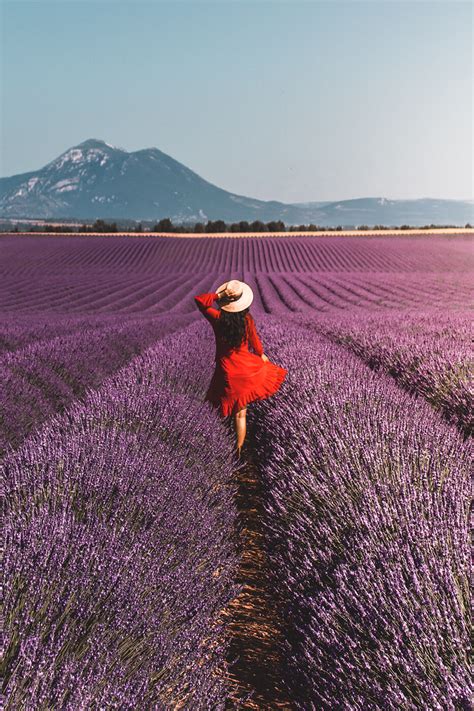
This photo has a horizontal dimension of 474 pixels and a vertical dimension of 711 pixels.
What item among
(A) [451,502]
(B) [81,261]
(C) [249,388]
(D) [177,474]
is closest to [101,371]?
(C) [249,388]

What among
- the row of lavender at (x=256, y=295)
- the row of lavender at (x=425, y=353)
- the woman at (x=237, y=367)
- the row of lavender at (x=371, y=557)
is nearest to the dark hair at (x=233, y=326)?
the woman at (x=237, y=367)

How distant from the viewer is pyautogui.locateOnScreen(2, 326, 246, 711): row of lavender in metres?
1.21

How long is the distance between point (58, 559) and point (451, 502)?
1.35 meters

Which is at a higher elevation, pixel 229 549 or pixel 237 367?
pixel 237 367

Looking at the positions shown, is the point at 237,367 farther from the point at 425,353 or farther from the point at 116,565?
the point at 116,565

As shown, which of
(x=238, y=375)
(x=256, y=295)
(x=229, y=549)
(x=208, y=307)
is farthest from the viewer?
(x=256, y=295)

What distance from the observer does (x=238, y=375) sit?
13.5 ft

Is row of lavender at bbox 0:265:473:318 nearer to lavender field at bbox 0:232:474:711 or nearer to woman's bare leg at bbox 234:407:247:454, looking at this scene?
woman's bare leg at bbox 234:407:247:454

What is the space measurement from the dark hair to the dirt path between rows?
129cm

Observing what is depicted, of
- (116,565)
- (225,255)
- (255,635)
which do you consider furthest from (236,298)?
(225,255)

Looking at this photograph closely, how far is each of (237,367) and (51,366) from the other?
226 cm

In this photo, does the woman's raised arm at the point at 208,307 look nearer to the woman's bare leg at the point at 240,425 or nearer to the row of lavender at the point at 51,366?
the woman's bare leg at the point at 240,425

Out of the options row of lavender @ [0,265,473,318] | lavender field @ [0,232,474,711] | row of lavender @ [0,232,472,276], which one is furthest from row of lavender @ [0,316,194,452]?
row of lavender @ [0,232,472,276]

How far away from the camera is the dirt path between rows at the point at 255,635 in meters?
2.04
